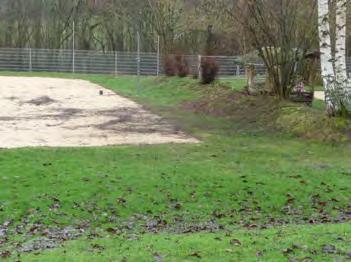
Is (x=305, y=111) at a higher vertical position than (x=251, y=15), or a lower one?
lower

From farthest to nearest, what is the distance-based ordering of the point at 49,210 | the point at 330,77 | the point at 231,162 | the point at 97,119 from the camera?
the point at 97,119, the point at 330,77, the point at 231,162, the point at 49,210

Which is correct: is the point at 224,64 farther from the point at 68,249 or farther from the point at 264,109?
the point at 68,249

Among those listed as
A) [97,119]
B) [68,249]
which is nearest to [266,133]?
[97,119]

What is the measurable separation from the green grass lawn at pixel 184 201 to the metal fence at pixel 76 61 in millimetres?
27008

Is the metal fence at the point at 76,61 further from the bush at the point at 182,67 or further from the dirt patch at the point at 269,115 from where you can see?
the dirt patch at the point at 269,115

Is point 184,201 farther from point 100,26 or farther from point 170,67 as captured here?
point 100,26

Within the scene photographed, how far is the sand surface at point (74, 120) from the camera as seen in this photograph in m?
14.1

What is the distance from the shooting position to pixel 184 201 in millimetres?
9461

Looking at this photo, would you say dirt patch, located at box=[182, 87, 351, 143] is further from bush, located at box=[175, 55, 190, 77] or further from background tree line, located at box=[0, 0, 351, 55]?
background tree line, located at box=[0, 0, 351, 55]

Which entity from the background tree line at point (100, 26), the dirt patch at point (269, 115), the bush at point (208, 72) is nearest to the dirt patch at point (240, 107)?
the dirt patch at point (269, 115)

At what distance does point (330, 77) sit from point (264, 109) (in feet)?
10.1

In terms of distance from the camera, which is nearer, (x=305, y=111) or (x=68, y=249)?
(x=68, y=249)

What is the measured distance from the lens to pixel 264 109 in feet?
56.9

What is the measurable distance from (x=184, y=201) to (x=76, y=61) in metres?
32.9
